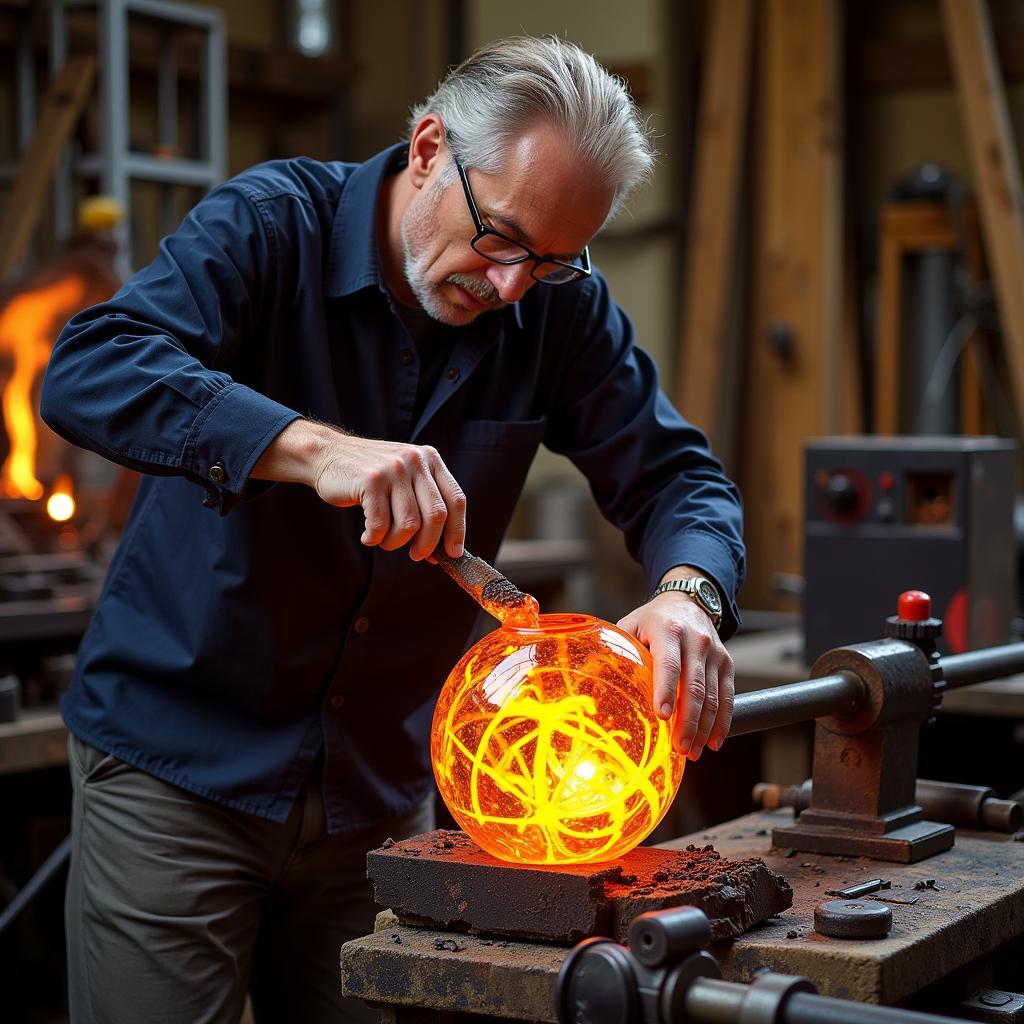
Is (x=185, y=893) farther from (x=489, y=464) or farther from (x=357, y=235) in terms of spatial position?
(x=357, y=235)

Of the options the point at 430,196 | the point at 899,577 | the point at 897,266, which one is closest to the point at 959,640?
the point at 899,577

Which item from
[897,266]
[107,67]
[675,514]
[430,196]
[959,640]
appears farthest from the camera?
[897,266]

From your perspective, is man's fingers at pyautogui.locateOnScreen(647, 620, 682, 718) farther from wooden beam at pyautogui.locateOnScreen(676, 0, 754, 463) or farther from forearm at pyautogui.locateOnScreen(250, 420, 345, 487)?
wooden beam at pyautogui.locateOnScreen(676, 0, 754, 463)

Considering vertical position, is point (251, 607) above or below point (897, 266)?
below

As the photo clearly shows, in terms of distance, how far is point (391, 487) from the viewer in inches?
54.7

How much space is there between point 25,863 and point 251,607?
1.74 m

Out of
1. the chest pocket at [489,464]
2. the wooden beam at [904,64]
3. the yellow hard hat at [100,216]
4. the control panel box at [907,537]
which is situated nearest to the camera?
the chest pocket at [489,464]

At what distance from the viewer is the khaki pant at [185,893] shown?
177 cm

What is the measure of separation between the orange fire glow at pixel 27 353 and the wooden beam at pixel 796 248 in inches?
116

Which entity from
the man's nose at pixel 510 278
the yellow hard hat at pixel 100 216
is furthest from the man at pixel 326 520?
the yellow hard hat at pixel 100 216

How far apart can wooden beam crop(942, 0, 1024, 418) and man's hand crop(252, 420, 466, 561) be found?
14.1ft

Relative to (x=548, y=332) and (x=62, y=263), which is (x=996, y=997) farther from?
(x=62, y=263)

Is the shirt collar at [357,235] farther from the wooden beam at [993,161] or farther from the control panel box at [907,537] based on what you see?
the wooden beam at [993,161]

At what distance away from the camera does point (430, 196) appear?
1.77m
